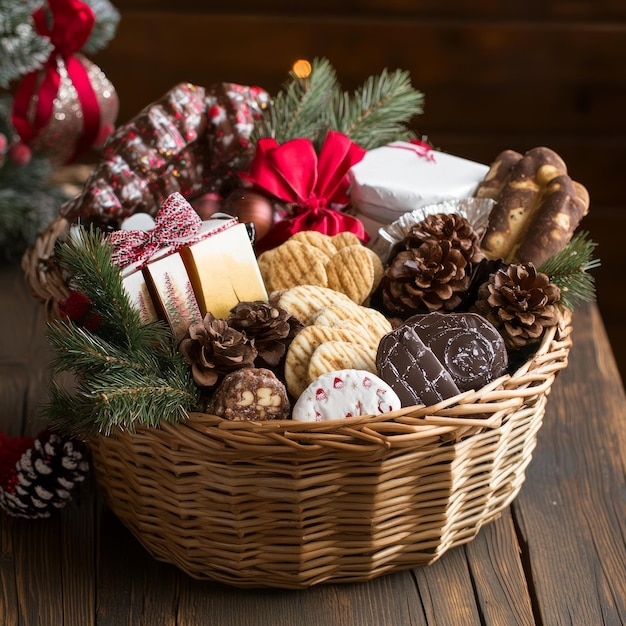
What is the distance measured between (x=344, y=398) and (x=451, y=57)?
1.62 m

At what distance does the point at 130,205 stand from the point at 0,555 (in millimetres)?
502

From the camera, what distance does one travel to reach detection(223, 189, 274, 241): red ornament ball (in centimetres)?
121

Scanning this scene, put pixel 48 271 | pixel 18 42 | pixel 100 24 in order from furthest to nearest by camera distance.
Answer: pixel 100 24 → pixel 18 42 → pixel 48 271

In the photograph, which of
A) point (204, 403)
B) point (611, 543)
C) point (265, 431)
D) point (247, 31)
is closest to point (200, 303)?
point (204, 403)

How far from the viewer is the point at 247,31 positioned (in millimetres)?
2285

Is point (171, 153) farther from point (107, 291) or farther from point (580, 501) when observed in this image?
point (580, 501)

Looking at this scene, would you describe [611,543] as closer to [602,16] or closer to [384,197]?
[384,197]

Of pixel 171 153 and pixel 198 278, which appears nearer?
pixel 198 278

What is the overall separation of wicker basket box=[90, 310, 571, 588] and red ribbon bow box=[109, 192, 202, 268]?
22 cm

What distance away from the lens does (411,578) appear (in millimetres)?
1019

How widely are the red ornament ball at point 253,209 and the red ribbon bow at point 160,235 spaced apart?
0.15 meters

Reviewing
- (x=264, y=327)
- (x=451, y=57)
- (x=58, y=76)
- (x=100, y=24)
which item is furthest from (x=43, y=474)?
(x=451, y=57)

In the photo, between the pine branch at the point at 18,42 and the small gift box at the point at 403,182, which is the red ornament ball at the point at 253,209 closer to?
the small gift box at the point at 403,182

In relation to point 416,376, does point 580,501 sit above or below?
below
